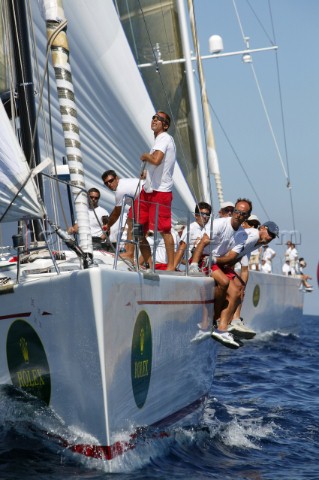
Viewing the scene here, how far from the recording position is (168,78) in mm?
17172

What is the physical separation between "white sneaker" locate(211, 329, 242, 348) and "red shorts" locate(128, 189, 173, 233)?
54.2 inches

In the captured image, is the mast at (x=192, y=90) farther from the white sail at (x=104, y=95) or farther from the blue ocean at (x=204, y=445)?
the blue ocean at (x=204, y=445)

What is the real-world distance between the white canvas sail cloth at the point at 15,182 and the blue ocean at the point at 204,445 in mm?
1388

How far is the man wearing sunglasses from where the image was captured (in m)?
8.03

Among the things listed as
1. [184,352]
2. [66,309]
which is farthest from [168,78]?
[66,309]

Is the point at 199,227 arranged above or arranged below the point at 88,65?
below

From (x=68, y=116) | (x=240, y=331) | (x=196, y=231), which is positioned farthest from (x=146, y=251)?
(x=196, y=231)

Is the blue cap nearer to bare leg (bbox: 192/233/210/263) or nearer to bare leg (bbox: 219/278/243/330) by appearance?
bare leg (bbox: 219/278/243/330)

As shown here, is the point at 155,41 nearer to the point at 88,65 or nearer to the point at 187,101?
the point at 187,101

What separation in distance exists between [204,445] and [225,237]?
217 cm

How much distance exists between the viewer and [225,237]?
9188 mm

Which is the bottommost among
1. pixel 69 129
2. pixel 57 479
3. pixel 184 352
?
pixel 57 479

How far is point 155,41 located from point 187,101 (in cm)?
125

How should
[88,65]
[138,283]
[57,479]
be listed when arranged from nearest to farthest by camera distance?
[57,479] → [138,283] → [88,65]
